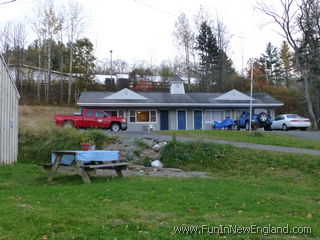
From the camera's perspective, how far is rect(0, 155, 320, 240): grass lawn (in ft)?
14.7

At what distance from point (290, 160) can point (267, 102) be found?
2368 centimetres

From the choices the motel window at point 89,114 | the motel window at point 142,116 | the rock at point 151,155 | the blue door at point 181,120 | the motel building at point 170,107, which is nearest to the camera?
the rock at point 151,155

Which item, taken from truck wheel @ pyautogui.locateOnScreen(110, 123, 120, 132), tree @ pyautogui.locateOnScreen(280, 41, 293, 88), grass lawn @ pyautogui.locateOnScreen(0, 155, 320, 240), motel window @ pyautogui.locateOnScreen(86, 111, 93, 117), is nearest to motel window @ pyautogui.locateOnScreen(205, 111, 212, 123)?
truck wheel @ pyautogui.locateOnScreen(110, 123, 120, 132)

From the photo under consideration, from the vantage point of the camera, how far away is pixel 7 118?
39.4 feet

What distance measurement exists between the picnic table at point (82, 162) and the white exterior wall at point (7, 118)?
317cm

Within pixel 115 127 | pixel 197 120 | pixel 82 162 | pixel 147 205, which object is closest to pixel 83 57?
pixel 197 120

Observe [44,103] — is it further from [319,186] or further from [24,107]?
[319,186]

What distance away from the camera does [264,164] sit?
12.3 metres

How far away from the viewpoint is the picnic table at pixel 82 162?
27.9ft

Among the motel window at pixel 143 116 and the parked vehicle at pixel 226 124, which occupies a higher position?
the motel window at pixel 143 116

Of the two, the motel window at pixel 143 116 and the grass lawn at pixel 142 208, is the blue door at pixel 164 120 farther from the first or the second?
→ the grass lawn at pixel 142 208

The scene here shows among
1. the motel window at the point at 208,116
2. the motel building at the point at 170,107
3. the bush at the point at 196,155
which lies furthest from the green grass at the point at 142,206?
the motel window at the point at 208,116

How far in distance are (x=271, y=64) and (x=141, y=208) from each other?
211 ft

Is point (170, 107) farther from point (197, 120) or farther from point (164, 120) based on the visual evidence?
point (197, 120)
